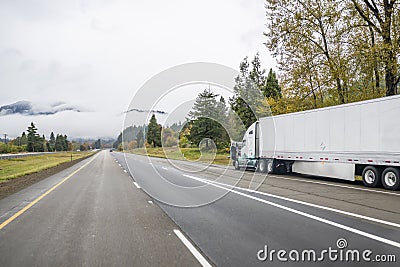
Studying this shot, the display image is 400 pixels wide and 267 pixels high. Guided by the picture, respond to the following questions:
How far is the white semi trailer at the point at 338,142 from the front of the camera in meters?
14.6

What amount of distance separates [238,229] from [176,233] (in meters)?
1.27

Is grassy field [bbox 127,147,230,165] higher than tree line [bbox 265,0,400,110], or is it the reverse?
tree line [bbox 265,0,400,110]

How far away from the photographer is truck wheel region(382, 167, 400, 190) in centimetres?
1423

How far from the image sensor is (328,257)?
17.8 ft

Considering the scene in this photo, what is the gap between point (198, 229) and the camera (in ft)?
23.8

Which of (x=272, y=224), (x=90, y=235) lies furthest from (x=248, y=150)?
(x=90, y=235)

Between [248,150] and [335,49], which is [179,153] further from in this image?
→ [335,49]

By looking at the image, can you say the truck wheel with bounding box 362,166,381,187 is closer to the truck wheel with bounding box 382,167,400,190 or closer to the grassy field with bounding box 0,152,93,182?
the truck wheel with bounding box 382,167,400,190

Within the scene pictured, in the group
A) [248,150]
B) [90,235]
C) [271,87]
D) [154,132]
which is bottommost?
[90,235]

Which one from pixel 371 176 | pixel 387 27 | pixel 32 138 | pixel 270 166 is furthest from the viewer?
pixel 32 138

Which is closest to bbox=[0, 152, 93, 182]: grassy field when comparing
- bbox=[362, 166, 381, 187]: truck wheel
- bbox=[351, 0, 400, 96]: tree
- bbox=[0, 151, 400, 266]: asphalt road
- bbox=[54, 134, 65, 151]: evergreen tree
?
bbox=[0, 151, 400, 266]: asphalt road

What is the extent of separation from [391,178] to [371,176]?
102 centimetres

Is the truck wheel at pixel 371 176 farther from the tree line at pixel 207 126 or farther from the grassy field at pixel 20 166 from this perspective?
the grassy field at pixel 20 166

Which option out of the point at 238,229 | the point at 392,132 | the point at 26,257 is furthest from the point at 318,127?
the point at 26,257
